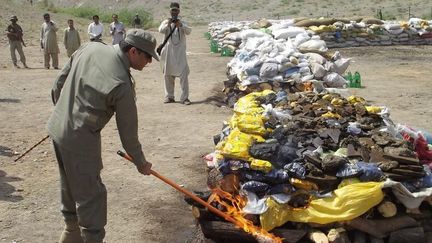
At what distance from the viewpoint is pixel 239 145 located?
4.78 meters

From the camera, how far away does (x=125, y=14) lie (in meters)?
38.9

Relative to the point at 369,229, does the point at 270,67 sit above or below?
above

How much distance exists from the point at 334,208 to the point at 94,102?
207 cm

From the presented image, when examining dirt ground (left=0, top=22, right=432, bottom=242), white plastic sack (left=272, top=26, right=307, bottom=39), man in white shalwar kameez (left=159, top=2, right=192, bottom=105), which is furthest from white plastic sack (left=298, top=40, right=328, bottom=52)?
man in white shalwar kameez (left=159, top=2, right=192, bottom=105)

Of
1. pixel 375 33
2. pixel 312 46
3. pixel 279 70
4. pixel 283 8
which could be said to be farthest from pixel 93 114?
pixel 283 8

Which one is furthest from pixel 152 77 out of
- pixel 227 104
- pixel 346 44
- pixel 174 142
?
pixel 346 44

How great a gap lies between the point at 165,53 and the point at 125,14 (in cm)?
2962

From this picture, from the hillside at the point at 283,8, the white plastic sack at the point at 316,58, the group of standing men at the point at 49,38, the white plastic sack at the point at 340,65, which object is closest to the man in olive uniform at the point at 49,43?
the group of standing men at the point at 49,38

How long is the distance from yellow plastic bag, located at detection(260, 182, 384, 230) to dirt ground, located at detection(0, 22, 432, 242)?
0.80 metres

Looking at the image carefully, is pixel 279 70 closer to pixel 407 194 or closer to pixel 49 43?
pixel 407 194

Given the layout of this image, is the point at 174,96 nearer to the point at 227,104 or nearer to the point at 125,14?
the point at 227,104

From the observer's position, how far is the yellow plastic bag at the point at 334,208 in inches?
170

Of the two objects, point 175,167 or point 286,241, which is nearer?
point 286,241

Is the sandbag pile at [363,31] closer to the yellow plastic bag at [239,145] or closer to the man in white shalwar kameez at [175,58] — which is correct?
the man in white shalwar kameez at [175,58]
